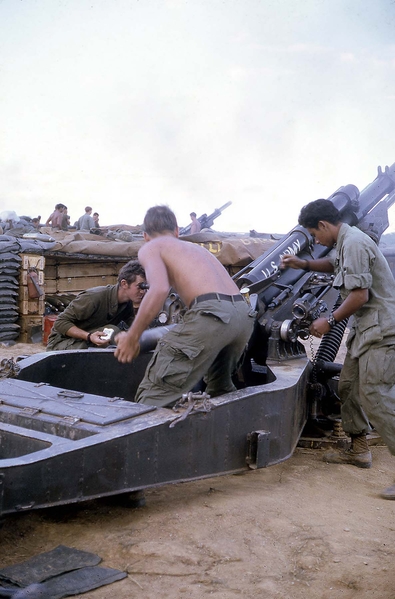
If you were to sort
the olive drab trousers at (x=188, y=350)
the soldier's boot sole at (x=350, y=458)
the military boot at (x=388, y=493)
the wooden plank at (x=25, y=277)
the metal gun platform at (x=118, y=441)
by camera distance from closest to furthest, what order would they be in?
the metal gun platform at (x=118, y=441) → the olive drab trousers at (x=188, y=350) → the military boot at (x=388, y=493) → the soldier's boot sole at (x=350, y=458) → the wooden plank at (x=25, y=277)

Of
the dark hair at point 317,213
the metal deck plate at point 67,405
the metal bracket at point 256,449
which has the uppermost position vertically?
the dark hair at point 317,213

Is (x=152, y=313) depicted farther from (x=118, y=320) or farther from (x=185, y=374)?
(x=118, y=320)

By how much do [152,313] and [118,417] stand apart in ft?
1.84

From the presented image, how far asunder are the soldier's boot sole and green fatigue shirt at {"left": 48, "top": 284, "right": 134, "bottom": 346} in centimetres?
209

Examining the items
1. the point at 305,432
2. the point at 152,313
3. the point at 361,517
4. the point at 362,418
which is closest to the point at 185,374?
the point at 152,313

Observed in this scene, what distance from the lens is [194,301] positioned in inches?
144

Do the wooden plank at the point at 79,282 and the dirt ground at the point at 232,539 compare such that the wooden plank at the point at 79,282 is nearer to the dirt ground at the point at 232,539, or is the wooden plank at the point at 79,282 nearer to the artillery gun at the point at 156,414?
the artillery gun at the point at 156,414

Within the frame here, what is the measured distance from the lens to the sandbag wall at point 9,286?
430 inches

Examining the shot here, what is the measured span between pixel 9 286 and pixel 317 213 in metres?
7.73

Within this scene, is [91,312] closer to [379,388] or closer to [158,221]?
[158,221]

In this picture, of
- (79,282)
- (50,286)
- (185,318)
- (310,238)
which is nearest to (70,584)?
(185,318)

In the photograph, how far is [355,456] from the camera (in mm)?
4590

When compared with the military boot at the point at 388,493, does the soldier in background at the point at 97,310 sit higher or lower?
higher

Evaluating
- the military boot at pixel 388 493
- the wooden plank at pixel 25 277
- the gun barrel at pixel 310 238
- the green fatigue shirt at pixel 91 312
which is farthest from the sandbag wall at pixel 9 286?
the military boot at pixel 388 493
